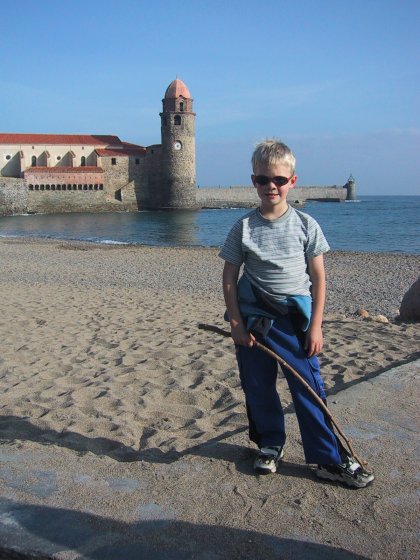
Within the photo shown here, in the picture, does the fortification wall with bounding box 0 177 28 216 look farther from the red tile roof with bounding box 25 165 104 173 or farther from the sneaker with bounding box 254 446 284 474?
the sneaker with bounding box 254 446 284 474

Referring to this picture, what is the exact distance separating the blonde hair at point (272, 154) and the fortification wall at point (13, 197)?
53571 millimetres

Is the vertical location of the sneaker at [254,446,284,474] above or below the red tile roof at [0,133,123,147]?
below

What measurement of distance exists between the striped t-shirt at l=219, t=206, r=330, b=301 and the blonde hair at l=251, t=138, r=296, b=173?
0.21 meters

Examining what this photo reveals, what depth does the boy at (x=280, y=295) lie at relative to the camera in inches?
94.9

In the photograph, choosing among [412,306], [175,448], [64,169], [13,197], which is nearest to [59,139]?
[64,169]

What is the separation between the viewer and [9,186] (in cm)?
5306

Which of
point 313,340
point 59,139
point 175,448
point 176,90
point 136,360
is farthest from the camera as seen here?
point 59,139

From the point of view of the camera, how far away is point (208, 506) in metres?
2.16

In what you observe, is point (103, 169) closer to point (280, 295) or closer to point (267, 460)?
point (280, 295)

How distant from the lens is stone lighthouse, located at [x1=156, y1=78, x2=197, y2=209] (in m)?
57.4

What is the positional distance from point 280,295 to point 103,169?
59764 millimetres

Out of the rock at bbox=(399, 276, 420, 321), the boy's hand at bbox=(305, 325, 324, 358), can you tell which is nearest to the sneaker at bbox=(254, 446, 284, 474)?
the boy's hand at bbox=(305, 325, 324, 358)

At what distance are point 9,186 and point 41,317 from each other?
163ft

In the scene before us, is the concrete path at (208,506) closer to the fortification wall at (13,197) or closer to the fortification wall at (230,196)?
the fortification wall at (13,197)
